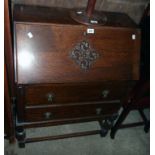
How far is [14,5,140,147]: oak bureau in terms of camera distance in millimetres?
1177

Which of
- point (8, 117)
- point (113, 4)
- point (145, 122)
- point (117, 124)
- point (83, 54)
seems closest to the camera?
point (83, 54)

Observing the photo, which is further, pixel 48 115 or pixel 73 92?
pixel 48 115

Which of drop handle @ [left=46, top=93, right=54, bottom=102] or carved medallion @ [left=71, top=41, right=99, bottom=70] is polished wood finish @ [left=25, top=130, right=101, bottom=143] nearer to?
drop handle @ [left=46, top=93, right=54, bottom=102]

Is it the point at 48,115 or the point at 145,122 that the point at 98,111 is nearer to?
the point at 48,115

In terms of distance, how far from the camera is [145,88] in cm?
155

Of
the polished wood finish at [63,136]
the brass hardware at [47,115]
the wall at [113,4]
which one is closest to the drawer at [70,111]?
the brass hardware at [47,115]

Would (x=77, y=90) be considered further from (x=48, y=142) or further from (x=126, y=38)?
(x=48, y=142)

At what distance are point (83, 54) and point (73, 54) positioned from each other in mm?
66

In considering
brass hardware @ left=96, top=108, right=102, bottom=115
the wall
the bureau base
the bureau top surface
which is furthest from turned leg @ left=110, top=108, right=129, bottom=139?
the wall

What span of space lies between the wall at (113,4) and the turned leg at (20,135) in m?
0.98

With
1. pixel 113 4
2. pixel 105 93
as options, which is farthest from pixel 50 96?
pixel 113 4

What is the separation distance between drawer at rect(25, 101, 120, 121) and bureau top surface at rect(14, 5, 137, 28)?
1.97 ft

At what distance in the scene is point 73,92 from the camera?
1355 millimetres

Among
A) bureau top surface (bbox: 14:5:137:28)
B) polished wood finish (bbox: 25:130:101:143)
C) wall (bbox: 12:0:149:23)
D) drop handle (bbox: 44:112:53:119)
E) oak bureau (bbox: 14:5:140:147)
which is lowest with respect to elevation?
polished wood finish (bbox: 25:130:101:143)
